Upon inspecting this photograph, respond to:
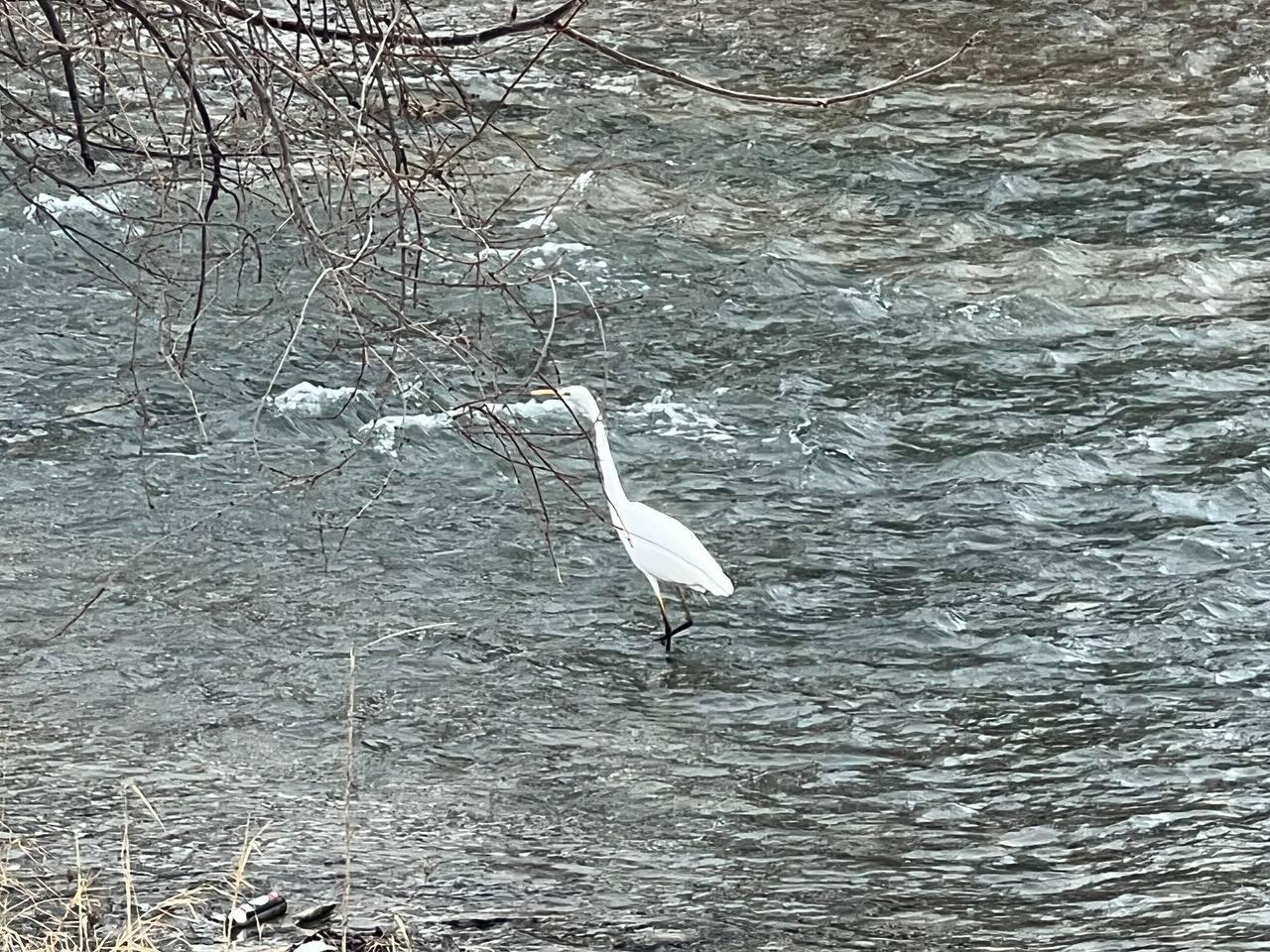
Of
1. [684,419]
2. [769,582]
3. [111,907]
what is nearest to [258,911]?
[111,907]

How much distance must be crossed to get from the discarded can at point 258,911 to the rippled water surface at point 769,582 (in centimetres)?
13

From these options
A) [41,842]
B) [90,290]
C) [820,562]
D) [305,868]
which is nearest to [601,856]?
[305,868]

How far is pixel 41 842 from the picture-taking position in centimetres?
422

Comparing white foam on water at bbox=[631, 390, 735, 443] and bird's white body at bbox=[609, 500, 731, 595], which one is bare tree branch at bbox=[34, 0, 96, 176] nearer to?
bird's white body at bbox=[609, 500, 731, 595]

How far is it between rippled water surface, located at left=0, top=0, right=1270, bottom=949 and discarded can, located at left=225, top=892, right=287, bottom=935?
0.13 metres

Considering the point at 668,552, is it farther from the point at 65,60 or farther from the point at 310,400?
the point at 65,60

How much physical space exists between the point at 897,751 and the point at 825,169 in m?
4.42

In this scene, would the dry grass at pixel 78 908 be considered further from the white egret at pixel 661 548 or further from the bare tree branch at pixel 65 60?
the white egret at pixel 661 548

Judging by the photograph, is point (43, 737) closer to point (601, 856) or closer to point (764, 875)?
point (601, 856)

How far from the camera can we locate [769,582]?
570 cm

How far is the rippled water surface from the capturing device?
4.32 meters

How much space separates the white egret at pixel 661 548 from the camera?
5352 millimetres

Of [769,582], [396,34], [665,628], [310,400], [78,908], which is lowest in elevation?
[78,908]

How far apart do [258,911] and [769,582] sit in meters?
2.28
